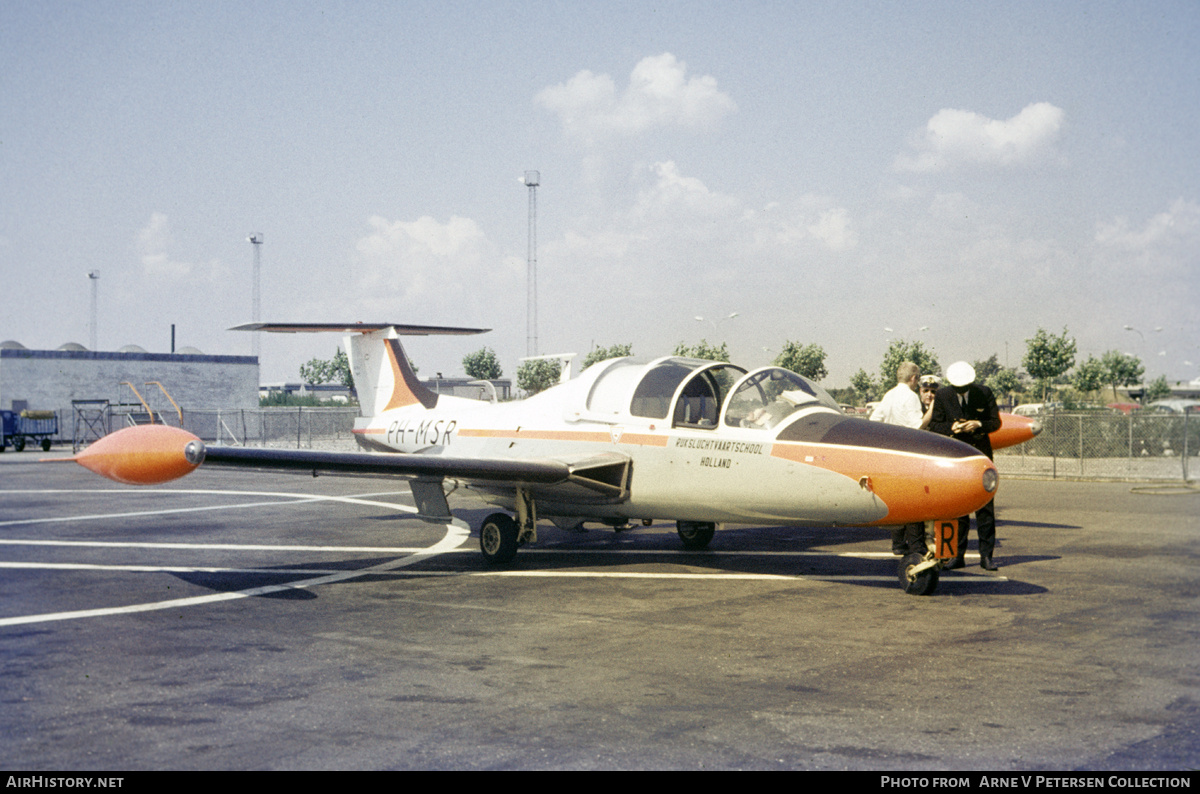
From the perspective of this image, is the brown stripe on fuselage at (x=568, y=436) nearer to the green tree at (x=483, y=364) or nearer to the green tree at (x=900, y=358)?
the green tree at (x=900, y=358)

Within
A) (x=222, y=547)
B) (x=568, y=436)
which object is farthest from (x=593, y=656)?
(x=222, y=547)

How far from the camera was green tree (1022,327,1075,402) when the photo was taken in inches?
2178

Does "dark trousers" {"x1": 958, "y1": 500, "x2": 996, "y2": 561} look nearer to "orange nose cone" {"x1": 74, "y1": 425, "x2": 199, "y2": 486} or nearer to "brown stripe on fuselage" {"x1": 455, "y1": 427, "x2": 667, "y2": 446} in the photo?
"brown stripe on fuselage" {"x1": 455, "y1": 427, "x2": 667, "y2": 446}

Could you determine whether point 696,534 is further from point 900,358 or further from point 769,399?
point 900,358

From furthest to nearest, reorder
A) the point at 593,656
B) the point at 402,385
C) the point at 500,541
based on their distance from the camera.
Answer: the point at 402,385, the point at 500,541, the point at 593,656

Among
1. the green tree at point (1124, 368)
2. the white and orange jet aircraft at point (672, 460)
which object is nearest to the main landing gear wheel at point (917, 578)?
the white and orange jet aircraft at point (672, 460)

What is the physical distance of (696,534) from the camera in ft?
41.0

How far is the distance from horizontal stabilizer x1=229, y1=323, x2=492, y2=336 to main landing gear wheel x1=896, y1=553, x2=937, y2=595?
35.1 feet

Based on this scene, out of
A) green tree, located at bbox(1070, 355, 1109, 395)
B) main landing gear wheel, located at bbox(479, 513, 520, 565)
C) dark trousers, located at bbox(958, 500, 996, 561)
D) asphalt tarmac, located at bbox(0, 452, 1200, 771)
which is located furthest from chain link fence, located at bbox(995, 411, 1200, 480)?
green tree, located at bbox(1070, 355, 1109, 395)

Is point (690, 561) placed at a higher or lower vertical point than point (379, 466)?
lower

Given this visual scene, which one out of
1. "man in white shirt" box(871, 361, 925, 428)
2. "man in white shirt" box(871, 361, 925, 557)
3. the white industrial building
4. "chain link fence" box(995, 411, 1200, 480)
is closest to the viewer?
"man in white shirt" box(871, 361, 925, 557)

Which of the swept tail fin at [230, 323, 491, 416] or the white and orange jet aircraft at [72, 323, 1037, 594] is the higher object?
the swept tail fin at [230, 323, 491, 416]

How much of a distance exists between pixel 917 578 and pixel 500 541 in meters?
4.90

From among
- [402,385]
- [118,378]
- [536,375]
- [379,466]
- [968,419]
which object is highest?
[536,375]
